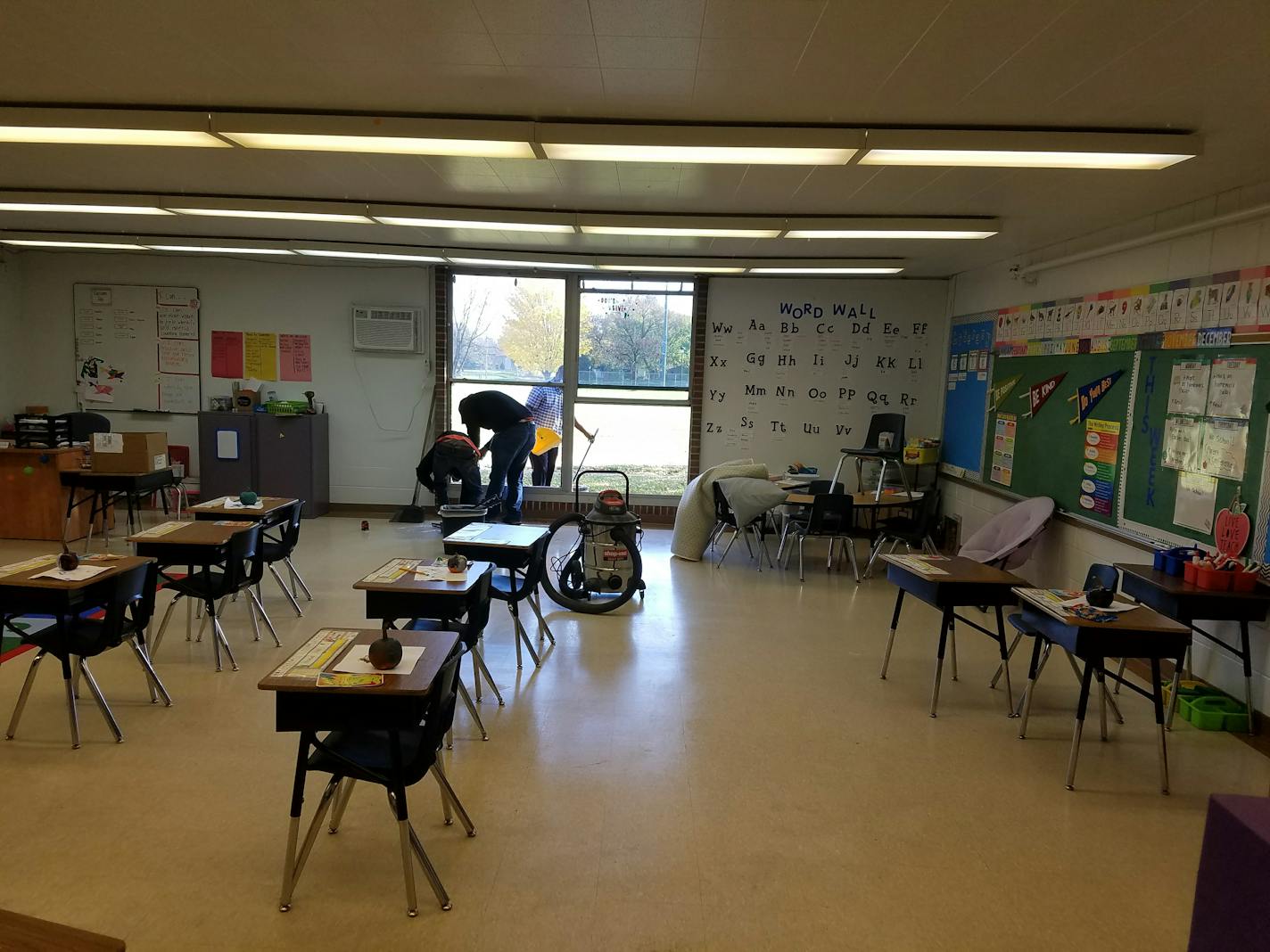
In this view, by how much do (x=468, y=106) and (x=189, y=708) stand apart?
337 cm

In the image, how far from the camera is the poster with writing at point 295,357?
951 cm

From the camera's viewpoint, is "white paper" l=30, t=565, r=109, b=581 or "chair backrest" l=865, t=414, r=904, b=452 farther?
"chair backrest" l=865, t=414, r=904, b=452

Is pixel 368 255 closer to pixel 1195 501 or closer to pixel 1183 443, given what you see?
pixel 1183 443

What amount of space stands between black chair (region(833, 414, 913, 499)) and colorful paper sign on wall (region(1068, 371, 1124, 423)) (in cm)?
215

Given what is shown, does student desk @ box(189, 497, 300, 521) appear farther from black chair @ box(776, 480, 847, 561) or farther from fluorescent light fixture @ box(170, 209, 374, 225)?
black chair @ box(776, 480, 847, 561)

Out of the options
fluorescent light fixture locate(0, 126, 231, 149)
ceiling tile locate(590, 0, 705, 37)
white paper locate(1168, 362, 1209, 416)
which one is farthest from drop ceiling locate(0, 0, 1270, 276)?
white paper locate(1168, 362, 1209, 416)

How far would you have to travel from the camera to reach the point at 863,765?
3.79 meters

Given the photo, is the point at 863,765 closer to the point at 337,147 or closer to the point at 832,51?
the point at 832,51

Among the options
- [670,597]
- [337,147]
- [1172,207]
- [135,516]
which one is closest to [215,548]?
[337,147]


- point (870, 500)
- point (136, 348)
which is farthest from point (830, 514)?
point (136, 348)

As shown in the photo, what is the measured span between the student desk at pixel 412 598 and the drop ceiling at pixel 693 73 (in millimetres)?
2306

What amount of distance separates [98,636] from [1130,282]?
22.0 feet

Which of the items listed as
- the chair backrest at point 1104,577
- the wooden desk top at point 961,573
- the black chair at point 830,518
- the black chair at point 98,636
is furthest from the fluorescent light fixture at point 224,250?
the chair backrest at point 1104,577

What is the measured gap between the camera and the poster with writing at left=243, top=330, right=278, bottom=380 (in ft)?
31.2
